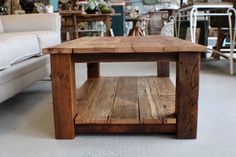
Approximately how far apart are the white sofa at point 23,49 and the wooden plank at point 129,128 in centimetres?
50

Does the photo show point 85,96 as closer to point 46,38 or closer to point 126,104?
point 126,104

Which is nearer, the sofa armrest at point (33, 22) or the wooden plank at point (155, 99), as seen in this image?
the wooden plank at point (155, 99)

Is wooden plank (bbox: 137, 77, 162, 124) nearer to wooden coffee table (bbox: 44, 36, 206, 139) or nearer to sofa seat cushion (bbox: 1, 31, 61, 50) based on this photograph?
wooden coffee table (bbox: 44, 36, 206, 139)

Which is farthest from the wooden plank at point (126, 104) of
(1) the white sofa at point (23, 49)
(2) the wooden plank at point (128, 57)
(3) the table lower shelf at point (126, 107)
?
(1) the white sofa at point (23, 49)

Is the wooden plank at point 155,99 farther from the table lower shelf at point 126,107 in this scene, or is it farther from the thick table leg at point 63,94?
the thick table leg at point 63,94

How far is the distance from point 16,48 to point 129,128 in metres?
0.84

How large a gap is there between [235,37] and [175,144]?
2.00m

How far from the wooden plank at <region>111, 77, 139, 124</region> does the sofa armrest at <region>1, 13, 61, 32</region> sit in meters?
0.79

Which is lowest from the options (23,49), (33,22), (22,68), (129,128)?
(129,128)

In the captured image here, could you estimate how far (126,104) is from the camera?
158 centimetres

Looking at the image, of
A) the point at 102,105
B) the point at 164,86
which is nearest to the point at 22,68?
the point at 102,105

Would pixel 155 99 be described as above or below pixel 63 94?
below

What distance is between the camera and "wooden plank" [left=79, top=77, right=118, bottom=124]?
4.39 ft

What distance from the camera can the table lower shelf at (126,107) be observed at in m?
A: 1.31
